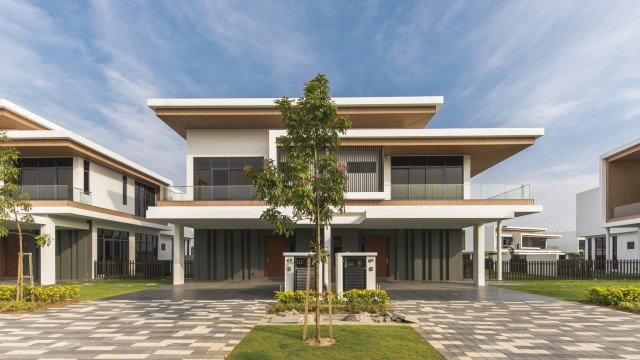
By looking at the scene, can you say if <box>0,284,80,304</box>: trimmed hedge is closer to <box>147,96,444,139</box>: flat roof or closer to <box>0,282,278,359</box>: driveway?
<box>0,282,278,359</box>: driveway

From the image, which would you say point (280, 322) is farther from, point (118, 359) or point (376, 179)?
point (376, 179)

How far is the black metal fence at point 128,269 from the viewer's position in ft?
79.7

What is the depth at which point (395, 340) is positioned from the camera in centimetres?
865

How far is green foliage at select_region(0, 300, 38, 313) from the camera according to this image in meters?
12.2

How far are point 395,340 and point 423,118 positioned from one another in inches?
616

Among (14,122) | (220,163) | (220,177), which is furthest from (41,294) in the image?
(14,122)

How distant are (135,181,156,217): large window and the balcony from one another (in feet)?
73.4

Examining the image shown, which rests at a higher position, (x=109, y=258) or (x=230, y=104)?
(x=230, y=104)

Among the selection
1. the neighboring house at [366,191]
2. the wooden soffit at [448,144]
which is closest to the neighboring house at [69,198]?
the neighboring house at [366,191]

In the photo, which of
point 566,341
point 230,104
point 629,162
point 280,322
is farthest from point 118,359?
point 629,162

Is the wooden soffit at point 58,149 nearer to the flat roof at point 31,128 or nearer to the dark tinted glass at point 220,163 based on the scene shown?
the flat roof at point 31,128

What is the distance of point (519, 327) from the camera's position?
10.3 m

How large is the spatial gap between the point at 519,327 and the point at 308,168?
292 inches

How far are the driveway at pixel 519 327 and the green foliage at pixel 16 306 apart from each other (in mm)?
12412
